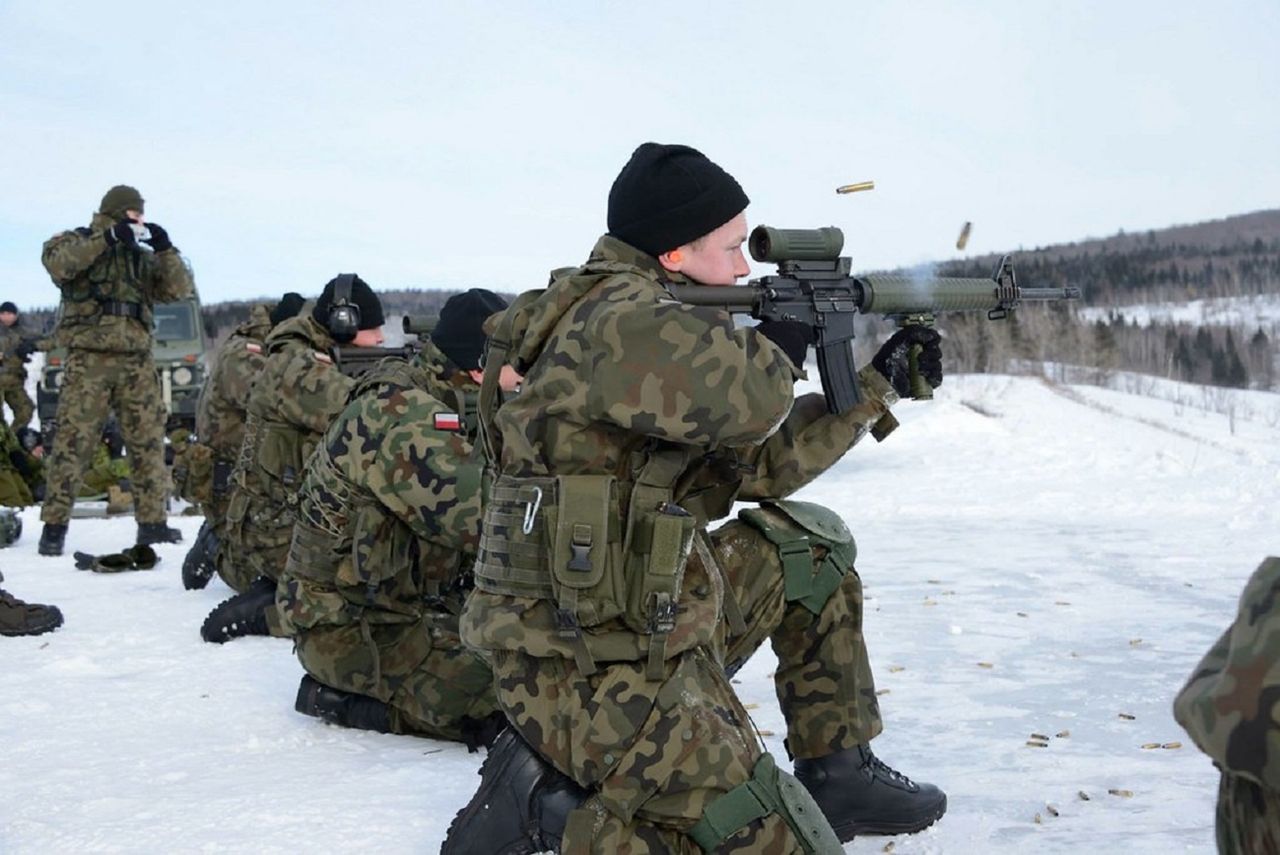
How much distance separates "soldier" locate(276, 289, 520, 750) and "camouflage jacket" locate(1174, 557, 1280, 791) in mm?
2916

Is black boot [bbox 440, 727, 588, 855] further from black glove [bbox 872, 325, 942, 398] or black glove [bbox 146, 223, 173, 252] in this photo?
black glove [bbox 146, 223, 173, 252]

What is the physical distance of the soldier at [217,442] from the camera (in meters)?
6.87

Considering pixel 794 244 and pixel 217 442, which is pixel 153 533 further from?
pixel 794 244

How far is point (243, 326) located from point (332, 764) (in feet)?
13.6

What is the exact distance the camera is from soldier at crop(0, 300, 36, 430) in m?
14.9

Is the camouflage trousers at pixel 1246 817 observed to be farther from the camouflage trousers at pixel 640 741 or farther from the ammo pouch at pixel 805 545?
the ammo pouch at pixel 805 545

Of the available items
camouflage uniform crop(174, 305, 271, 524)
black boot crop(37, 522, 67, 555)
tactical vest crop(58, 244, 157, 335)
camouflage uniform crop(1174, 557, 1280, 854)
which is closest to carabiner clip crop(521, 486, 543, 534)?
camouflage uniform crop(1174, 557, 1280, 854)

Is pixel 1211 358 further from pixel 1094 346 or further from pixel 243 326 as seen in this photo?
pixel 243 326

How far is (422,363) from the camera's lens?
4.58m

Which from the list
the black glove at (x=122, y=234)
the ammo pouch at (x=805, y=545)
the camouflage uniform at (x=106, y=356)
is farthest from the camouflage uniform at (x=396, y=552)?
the camouflage uniform at (x=106, y=356)

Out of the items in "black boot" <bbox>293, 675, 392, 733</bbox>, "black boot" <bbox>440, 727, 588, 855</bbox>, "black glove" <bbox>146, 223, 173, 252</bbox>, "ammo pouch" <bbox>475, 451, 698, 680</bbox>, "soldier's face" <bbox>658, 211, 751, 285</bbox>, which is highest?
"black glove" <bbox>146, 223, 173, 252</bbox>

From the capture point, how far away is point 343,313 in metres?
6.04

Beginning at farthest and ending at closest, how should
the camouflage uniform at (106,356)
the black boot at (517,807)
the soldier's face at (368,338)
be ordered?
the camouflage uniform at (106,356), the soldier's face at (368,338), the black boot at (517,807)

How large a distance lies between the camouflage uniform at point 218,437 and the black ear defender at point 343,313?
1.00m
